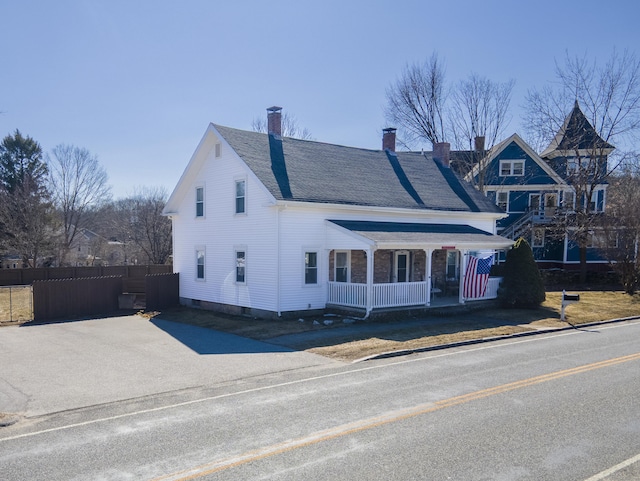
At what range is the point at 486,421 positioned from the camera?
788cm

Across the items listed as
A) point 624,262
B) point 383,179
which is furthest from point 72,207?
point 624,262

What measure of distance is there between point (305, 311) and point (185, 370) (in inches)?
340

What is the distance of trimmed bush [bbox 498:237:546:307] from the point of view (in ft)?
73.7

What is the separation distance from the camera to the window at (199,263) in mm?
23969

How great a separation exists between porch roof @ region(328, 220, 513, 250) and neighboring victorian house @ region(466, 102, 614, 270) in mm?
16500

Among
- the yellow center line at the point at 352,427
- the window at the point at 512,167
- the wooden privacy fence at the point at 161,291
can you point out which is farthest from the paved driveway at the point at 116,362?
the window at the point at 512,167

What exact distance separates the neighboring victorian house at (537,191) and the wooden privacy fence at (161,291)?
24.9 m

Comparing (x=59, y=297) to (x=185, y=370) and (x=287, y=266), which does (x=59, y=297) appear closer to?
(x=287, y=266)

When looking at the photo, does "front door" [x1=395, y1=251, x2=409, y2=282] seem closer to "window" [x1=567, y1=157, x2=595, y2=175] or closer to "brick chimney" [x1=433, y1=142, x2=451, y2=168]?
"brick chimney" [x1=433, y1=142, x2=451, y2=168]

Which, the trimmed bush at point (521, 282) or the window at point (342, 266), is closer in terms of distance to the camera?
the window at point (342, 266)

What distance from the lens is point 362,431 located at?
24.5 ft

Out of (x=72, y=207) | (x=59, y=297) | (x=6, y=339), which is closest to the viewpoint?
(x=6, y=339)

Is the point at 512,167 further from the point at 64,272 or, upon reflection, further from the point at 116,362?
the point at 64,272

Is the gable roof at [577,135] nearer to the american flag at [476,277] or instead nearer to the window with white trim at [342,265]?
the american flag at [476,277]
